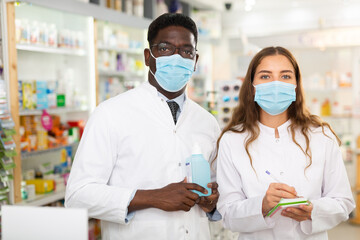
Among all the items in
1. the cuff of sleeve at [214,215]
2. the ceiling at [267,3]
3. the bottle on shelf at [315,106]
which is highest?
the ceiling at [267,3]

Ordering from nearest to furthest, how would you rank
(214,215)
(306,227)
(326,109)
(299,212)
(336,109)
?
1. (299,212)
2. (306,227)
3. (214,215)
4. (336,109)
5. (326,109)

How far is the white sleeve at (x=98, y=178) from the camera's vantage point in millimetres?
1863

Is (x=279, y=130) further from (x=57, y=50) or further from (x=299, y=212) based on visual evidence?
(x=57, y=50)

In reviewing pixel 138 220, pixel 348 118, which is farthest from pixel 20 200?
pixel 348 118

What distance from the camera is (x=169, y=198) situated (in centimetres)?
185

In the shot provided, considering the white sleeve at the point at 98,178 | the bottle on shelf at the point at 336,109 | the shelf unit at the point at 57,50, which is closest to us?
the white sleeve at the point at 98,178

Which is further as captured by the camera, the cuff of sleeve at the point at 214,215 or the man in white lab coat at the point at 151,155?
the cuff of sleeve at the point at 214,215

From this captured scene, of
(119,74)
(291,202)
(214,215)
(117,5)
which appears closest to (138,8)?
(117,5)

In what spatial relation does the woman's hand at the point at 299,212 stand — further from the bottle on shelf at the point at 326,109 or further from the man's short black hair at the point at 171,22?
the bottle on shelf at the point at 326,109

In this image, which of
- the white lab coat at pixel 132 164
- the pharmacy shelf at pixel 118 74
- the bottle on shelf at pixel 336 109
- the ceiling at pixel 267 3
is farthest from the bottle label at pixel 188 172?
the bottle on shelf at pixel 336 109

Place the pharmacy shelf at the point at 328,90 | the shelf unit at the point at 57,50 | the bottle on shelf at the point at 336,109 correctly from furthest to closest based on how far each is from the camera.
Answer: the bottle on shelf at the point at 336,109
the pharmacy shelf at the point at 328,90
the shelf unit at the point at 57,50

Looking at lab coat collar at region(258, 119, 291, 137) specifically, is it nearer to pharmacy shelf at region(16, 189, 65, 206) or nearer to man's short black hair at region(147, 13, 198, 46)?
man's short black hair at region(147, 13, 198, 46)

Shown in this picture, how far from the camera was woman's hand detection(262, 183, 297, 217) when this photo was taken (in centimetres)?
179

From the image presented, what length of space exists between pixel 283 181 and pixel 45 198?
2.65 m
